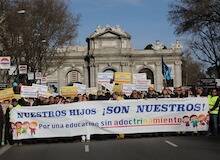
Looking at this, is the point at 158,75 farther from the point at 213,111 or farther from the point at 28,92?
the point at 213,111

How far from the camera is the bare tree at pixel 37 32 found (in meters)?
55.2

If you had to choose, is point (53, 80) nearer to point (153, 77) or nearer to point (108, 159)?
point (153, 77)

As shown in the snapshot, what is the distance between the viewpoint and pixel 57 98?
87.1 ft

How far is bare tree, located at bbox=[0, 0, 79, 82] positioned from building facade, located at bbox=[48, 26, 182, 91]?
185 ft

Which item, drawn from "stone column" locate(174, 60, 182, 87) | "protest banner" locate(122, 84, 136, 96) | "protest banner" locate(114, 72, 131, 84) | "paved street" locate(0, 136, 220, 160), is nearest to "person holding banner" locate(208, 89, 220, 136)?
"paved street" locate(0, 136, 220, 160)

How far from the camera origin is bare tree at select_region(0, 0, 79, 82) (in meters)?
55.2

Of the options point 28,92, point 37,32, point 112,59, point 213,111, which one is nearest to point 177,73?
point 112,59

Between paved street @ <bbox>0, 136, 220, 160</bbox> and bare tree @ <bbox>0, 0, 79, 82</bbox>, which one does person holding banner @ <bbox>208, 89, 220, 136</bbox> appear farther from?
bare tree @ <bbox>0, 0, 79, 82</bbox>

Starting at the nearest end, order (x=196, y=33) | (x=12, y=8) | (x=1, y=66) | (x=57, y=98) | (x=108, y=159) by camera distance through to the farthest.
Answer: (x=108, y=159) → (x=57, y=98) → (x=1, y=66) → (x=12, y=8) → (x=196, y=33)

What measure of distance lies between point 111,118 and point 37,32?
131 ft

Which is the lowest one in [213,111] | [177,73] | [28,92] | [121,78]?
[213,111]

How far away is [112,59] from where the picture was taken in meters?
130

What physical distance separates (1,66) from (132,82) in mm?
6589

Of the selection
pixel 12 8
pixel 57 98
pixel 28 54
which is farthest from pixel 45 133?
pixel 28 54
